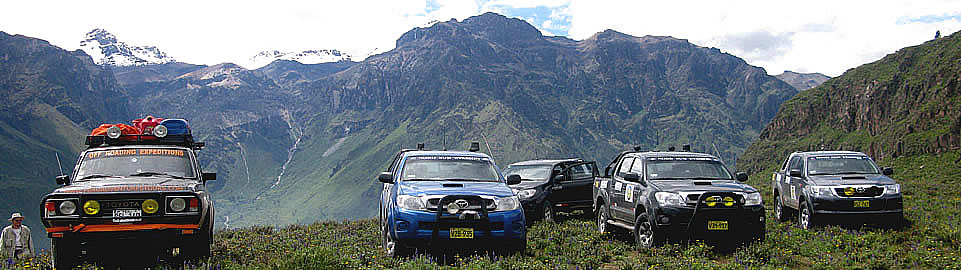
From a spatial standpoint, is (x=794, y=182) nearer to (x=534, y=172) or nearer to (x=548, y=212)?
(x=548, y=212)

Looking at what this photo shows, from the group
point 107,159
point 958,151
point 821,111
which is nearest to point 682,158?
point 107,159

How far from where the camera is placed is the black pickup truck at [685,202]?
37.8 feet

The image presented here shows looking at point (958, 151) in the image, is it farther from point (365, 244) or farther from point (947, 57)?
point (365, 244)

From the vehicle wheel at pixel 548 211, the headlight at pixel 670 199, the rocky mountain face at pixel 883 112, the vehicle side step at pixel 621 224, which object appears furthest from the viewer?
the rocky mountain face at pixel 883 112

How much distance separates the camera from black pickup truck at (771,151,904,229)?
47.3 feet

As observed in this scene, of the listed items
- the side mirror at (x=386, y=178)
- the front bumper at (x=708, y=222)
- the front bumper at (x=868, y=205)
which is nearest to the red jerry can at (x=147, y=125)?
the side mirror at (x=386, y=178)

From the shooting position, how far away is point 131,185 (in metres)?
9.87

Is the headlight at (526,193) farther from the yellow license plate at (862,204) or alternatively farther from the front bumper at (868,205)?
the yellow license plate at (862,204)

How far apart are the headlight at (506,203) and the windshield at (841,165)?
856 centimetres

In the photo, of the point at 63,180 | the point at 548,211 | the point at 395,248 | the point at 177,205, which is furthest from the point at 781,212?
the point at 63,180

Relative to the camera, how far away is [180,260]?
1025cm

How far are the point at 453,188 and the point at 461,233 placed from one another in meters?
0.85

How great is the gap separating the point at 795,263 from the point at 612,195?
4108 mm

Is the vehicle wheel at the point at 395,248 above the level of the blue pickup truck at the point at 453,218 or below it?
below
